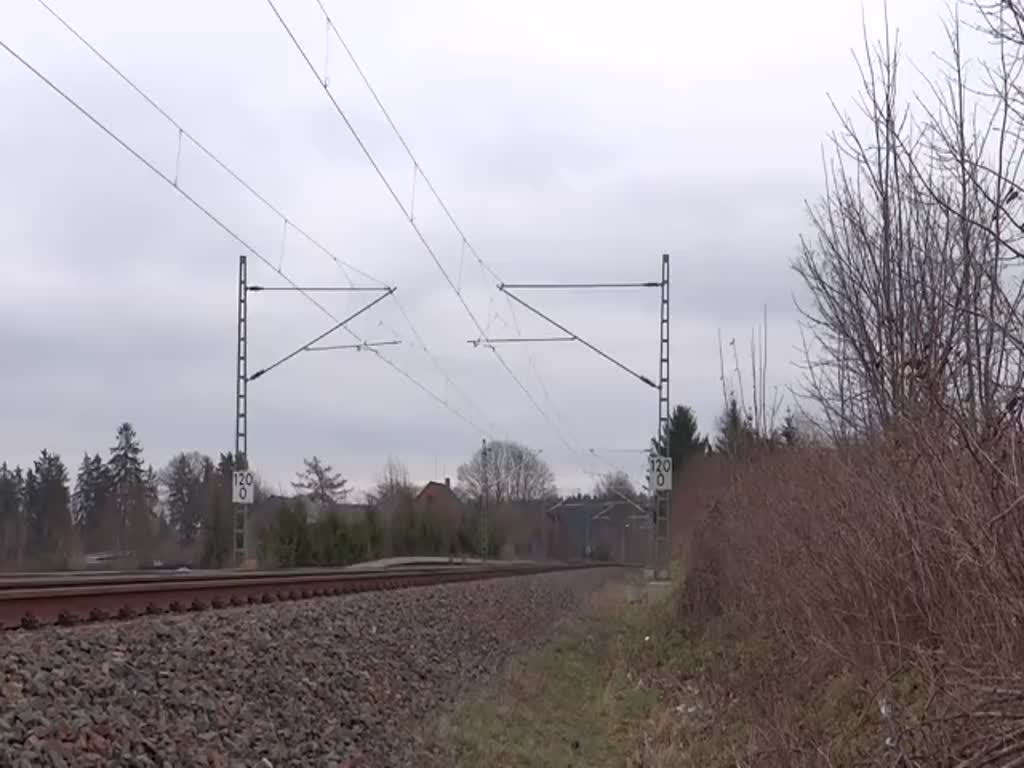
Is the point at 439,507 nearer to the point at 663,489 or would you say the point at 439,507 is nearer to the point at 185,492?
the point at 185,492

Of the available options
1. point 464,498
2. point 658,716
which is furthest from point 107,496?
point 658,716

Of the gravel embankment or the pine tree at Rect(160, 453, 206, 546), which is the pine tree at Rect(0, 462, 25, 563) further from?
the gravel embankment

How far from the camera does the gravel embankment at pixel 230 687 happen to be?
9367mm

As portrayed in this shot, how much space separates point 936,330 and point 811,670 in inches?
160

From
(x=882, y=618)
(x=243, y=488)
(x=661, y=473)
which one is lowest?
(x=882, y=618)

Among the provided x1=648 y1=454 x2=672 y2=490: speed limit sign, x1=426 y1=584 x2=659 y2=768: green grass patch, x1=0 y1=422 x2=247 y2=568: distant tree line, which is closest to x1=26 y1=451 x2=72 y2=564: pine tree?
x1=0 y1=422 x2=247 y2=568: distant tree line

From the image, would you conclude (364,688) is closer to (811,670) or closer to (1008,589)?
(811,670)

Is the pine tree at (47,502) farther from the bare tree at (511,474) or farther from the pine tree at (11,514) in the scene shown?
the bare tree at (511,474)

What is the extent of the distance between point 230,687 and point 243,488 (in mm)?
23724

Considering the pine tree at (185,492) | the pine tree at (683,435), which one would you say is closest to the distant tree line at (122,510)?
the pine tree at (185,492)

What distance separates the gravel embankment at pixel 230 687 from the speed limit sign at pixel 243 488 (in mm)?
13444

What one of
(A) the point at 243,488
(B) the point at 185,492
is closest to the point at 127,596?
(A) the point at 243,488

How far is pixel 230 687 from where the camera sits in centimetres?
1289

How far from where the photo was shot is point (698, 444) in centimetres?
8562
